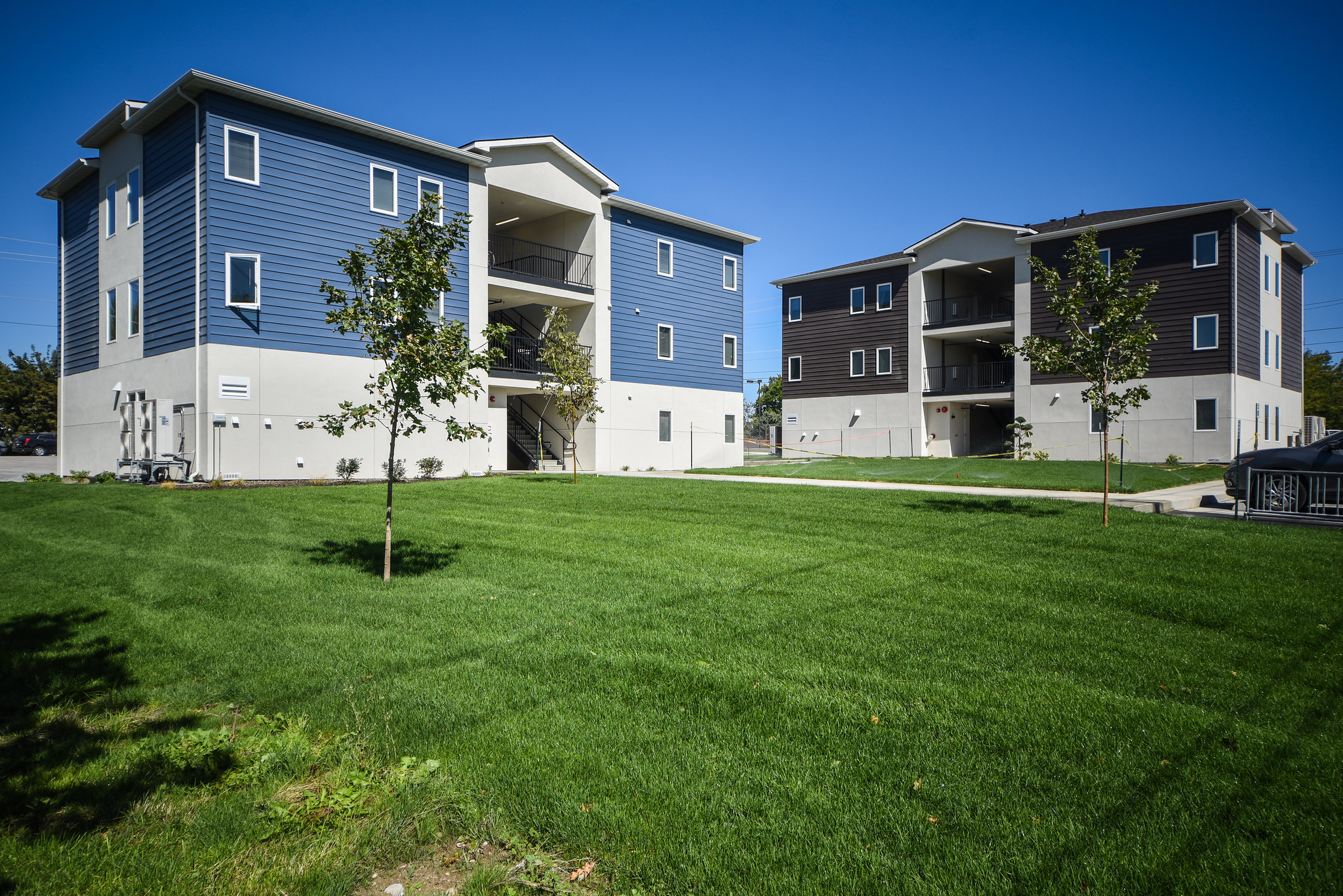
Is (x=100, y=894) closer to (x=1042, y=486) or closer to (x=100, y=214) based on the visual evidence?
(x=1042, y=486)

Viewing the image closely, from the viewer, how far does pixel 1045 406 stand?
107ft

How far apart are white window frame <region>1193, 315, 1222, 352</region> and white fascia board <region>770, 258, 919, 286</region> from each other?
12.6m

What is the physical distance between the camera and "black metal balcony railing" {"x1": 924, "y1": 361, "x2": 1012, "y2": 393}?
35938 millimetres

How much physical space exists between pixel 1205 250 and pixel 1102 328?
2275 centimetres

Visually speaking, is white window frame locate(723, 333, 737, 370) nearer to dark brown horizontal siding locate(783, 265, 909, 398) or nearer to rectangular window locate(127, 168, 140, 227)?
dark brown horizontal siding locate(783, 265, 909, 398)

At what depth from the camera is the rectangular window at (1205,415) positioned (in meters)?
28.5

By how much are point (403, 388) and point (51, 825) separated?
16.9 feet

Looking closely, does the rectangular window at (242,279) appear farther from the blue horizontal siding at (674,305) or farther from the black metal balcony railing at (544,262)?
the blue horizontal siding at (674,305)

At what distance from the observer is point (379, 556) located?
9.71 meters

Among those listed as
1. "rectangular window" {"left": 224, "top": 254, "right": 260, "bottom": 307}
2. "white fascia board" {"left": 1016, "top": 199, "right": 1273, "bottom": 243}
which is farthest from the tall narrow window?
"white fascia board" {"left": 1016, "top": 199, "right": 1273, "bottom": 243}

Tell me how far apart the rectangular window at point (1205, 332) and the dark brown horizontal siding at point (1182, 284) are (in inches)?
4.8

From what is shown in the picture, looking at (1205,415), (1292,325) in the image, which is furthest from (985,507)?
(1292,325)

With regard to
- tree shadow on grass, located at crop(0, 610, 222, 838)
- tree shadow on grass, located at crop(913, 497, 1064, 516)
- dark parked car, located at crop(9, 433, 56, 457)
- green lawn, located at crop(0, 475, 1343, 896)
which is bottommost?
tree shadow on grass, located at crop(0, 610, 222, 838)

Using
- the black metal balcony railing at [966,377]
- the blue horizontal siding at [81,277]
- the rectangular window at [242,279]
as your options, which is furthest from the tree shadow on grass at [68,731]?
the black metal balcony railing at [966,377]
